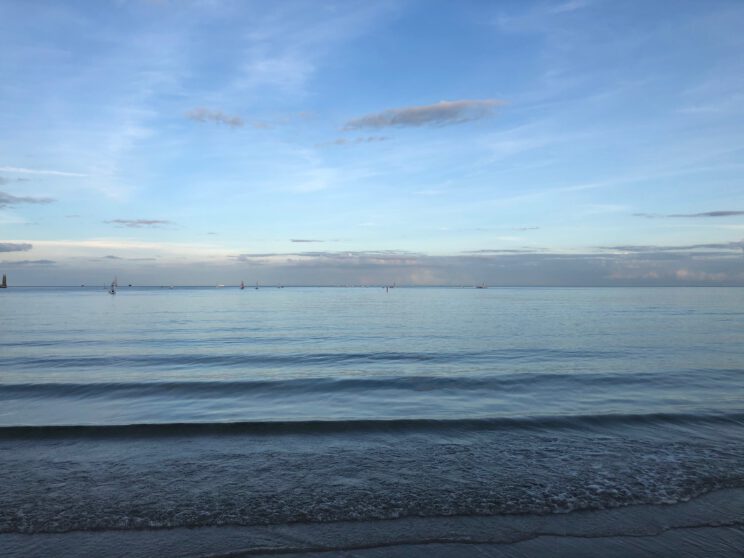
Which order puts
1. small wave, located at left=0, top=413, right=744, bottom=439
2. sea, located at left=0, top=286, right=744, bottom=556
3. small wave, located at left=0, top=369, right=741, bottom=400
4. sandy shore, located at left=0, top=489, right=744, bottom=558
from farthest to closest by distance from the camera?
1. small wave, located at left=0, top=369, right=741, bottom=400
2. small wave, located at left=0, top=413, right=744, bottom=439
3. sea, located at left=0, top=286, right=744, bottom=556
4. sandy shore, located at left=0, top=489, right=744, bottom=558

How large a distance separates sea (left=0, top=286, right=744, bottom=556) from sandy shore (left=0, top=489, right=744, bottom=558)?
0.07 metres

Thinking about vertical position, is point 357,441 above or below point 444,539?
below

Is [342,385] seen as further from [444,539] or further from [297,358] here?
[444,539]

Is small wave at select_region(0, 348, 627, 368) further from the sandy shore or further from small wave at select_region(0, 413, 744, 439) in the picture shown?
the sandy shore

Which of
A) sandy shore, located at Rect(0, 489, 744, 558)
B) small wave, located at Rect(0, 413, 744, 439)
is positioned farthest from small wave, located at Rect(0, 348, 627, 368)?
A: sandy shore, located at Rect(0, 489, 744, 558)

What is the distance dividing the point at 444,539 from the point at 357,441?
18.4 ft

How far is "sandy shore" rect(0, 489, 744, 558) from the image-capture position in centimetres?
729

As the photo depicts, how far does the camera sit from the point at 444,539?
767cm

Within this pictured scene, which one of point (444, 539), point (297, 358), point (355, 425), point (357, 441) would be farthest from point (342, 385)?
point (444, 539)

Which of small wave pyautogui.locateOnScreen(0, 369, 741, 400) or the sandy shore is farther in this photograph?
small wave pyautogui.locateOnScreen(0, 369, 741, 400)

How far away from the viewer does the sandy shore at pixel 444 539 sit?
7.29 meters

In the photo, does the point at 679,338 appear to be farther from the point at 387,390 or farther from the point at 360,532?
the point at 360,532

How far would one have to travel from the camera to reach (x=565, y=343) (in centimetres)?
3547

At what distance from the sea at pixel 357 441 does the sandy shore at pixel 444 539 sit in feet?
0.24
